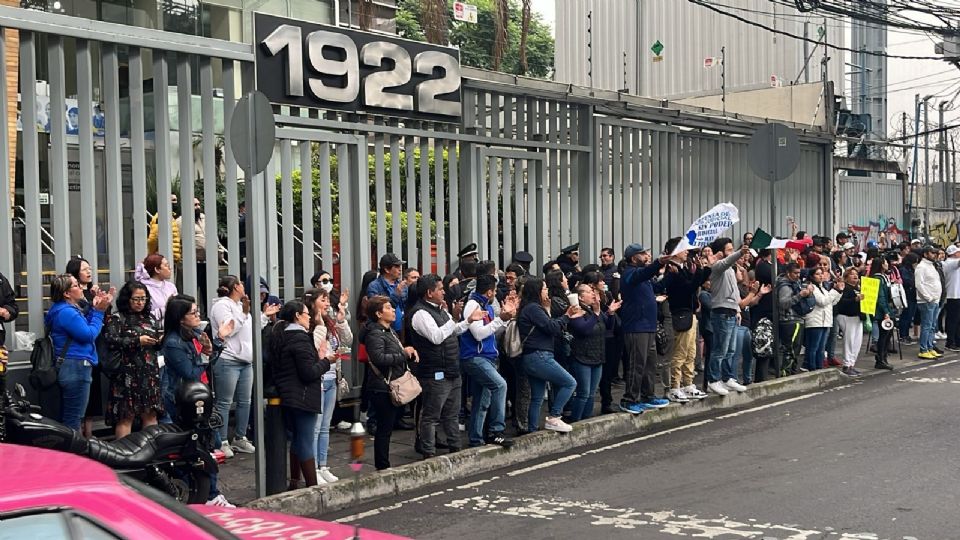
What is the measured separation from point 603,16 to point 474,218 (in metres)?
22.5

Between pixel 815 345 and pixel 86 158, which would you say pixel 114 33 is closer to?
pixel 86 158

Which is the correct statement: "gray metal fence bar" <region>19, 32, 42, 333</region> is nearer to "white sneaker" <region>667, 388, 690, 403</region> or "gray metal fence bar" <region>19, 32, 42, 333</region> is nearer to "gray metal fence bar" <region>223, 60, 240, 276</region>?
"gray metal fence bar" <region>223, 60, 240, 276</region>

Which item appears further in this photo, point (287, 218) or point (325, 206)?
point (325, 206)

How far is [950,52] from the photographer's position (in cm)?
2938

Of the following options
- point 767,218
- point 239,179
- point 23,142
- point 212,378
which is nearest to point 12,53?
point 23,142

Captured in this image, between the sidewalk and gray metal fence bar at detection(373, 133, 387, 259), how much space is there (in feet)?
7.90

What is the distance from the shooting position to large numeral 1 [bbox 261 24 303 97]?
1159cm

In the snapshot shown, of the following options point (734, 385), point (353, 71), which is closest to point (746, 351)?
point (734, 385)

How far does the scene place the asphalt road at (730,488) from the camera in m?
7.24

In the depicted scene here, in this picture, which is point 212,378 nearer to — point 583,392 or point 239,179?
point 239,179

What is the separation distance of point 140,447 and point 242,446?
10.7ft

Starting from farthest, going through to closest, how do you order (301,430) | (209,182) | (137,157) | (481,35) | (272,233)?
1. (481,35)
2. (272,233)
3. (209,182)
4. (137,157)
5. (301,430)

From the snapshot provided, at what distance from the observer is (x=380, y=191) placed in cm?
1266

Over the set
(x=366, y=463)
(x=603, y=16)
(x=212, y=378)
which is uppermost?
(x=603, y=16)
